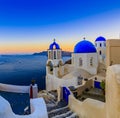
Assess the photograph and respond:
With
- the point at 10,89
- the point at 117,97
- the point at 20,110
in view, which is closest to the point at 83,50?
the point at 10,89

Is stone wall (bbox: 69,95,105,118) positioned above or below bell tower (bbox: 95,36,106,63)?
below

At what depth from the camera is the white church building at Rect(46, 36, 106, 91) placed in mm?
18719

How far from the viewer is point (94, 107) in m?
7.02

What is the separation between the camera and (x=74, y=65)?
20172 mm

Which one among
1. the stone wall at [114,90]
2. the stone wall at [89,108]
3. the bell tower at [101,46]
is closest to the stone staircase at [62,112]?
the stone wall at [89,108]

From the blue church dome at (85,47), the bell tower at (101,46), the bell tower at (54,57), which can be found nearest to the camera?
the blue church dome at (85,47)

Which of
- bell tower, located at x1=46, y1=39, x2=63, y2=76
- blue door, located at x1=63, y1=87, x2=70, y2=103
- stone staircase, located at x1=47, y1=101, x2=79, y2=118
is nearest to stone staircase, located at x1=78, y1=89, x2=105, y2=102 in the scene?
blue door, located at x1=63, y1=87, x2=70, y2=103

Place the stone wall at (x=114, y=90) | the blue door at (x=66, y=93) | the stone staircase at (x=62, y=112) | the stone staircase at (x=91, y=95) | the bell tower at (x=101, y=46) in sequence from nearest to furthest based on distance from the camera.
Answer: the stone wall at (x=114, y=90) < the stone staircase at (x=62, y=112) < the blue door at (x=66, y=93) < the stone staircase at (x=91, y=95) < the bell tower at (x=101, y=46)

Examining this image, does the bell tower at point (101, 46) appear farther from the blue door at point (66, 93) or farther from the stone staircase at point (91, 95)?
the blue door at point (66, 93)

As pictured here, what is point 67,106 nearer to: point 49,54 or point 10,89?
point 10,89

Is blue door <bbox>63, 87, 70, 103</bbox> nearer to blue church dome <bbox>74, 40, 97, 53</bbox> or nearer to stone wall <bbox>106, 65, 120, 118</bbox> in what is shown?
stone wall <bbox>106, 65, 120, 118</bbox>

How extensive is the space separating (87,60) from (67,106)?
966 centimetres

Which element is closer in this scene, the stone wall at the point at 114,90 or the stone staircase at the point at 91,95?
the stone wall at the point at 114,90

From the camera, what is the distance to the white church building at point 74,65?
18719 millimetres
